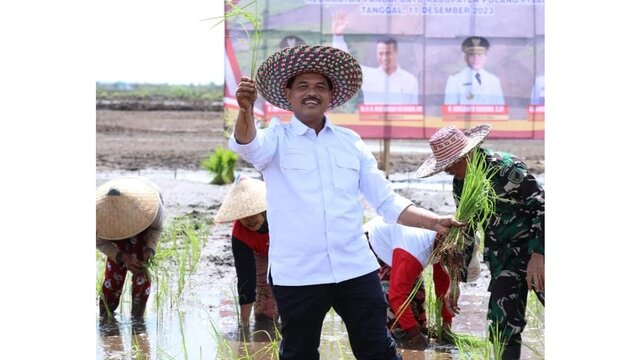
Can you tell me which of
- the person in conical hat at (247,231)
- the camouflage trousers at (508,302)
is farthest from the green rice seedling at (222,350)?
the camouflage trousers at (508,302)

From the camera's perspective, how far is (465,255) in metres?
4.18

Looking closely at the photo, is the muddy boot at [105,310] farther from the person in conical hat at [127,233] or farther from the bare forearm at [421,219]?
the bare forearm at [421,219]

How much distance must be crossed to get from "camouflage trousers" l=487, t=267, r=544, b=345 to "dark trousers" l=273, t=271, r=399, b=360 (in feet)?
3.00

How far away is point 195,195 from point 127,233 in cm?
549

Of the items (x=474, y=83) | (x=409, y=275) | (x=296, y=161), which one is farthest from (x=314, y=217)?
(x=474, y=83)

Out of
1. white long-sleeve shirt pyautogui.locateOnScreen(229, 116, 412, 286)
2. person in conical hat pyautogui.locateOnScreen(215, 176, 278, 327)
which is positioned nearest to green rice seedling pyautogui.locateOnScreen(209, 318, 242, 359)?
person in conical hat pyautogui.locateOnScreen(215, 176, 278, 327)

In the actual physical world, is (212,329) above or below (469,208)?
below

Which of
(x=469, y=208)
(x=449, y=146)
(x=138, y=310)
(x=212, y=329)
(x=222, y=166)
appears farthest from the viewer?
(x=222, y=166)

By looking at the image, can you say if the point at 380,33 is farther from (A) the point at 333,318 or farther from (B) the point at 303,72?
(B) the point at 303,72

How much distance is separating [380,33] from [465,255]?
7057mm

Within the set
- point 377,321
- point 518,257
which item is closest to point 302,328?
point 377,321

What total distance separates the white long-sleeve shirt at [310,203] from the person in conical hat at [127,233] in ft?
6.02

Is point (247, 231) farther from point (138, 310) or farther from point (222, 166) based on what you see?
point (222, 166)

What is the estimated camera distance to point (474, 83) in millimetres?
11172
